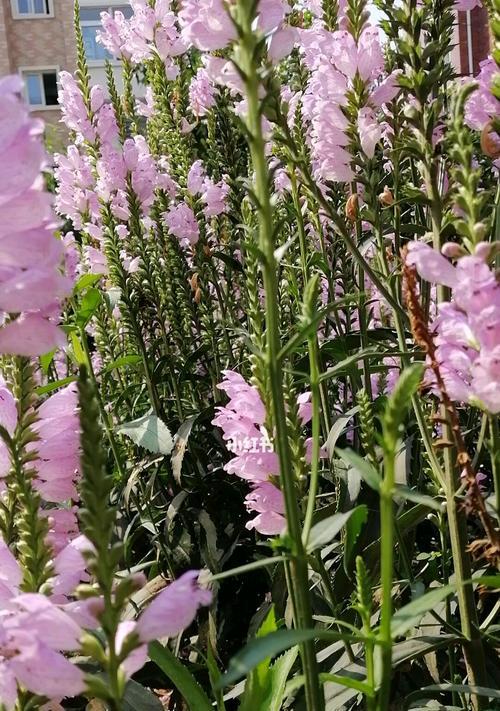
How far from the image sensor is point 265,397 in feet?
5.19

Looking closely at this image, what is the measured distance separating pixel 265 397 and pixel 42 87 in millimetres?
35556

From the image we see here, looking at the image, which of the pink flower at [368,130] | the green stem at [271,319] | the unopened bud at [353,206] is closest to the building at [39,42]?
the unopened bud at [353,206]

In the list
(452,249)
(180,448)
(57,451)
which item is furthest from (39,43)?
(452,249)

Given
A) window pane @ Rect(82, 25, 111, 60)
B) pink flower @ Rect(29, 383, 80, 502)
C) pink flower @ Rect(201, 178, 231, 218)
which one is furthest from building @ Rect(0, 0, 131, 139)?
pink flower @ Rect(29, 383, 80, 502)

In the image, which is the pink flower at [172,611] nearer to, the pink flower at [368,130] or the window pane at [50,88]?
the pink flower at [368,130]

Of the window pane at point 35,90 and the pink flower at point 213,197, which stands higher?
the window pane at point 35,90

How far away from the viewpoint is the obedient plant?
3.07ft

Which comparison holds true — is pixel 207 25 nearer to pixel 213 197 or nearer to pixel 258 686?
pixel 258 686

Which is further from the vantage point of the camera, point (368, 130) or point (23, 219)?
point (368, 130)

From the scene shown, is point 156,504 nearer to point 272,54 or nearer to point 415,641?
point 415,641

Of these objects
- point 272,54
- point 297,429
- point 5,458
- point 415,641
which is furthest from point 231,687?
point 272,54

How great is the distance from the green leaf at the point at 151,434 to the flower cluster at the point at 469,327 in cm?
155

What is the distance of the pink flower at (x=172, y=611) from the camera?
0.86 metres

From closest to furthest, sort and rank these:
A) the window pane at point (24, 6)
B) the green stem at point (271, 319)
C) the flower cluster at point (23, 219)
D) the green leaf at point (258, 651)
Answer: the green leaf at point (258, 651), the flower cluster at point (23, 219), the green stem at point (271, 319), the window pane at point (24, 6)
